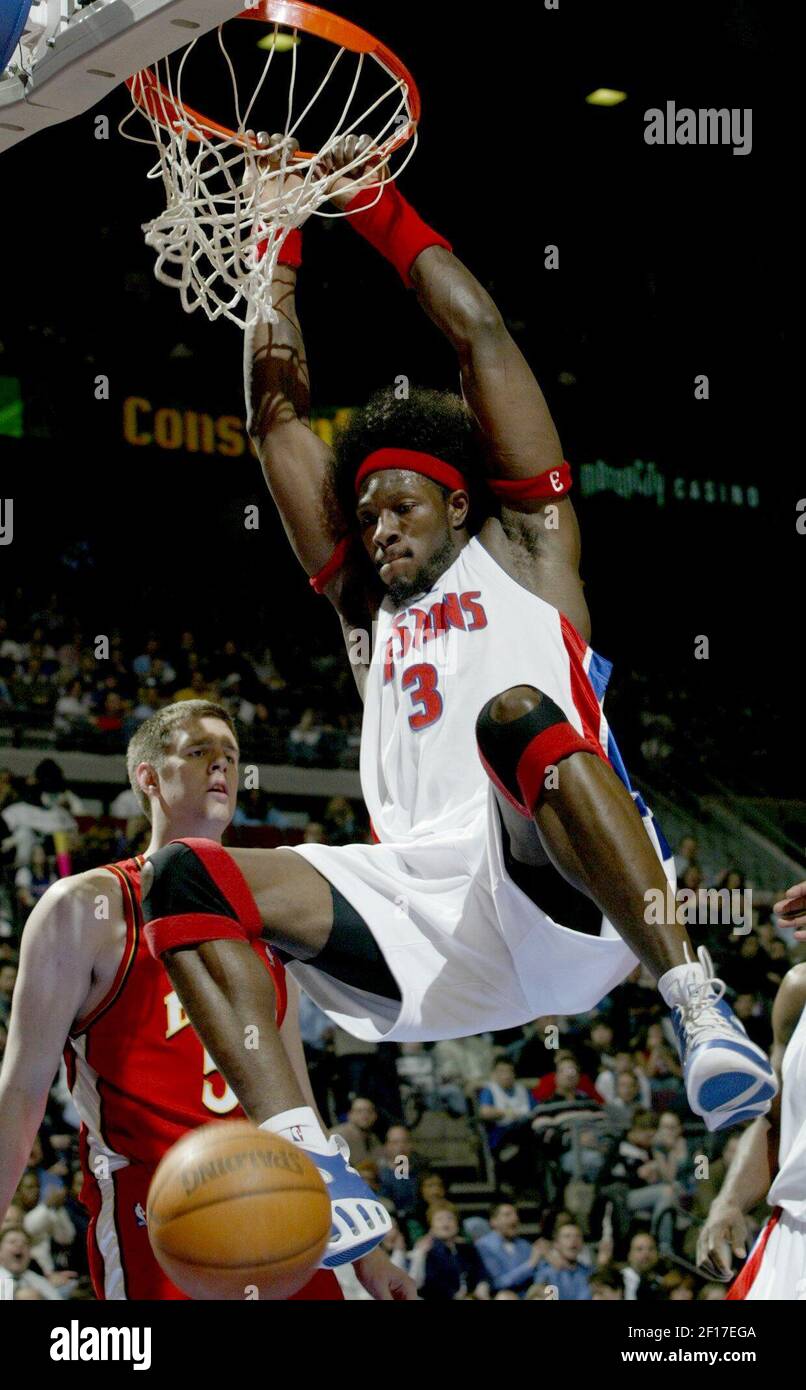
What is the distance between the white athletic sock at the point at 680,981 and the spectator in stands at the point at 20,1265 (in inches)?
164

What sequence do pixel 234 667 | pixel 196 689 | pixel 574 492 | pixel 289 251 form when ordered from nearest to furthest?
pixel 289 251 → pixel 196 689 → pixel 234 667 → pixel 574 492

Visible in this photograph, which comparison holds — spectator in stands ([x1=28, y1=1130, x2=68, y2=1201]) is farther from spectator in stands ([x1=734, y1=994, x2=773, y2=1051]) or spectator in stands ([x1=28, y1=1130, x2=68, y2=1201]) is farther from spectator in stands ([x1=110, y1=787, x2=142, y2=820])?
spectator in stands ([x1=734, y1=994, x2=773, y2=1051])

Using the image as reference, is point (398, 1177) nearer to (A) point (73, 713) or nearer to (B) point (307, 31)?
(A) point (73, 713)

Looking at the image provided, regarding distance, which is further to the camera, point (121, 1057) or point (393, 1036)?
point (121, 1057)

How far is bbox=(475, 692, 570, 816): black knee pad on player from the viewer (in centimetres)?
293

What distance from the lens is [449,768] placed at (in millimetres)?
3434

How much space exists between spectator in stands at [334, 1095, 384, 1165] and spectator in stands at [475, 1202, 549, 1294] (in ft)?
2.27

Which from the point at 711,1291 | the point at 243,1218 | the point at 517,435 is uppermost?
the point at 517,435

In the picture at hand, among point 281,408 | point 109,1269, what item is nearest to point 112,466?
point 281,408

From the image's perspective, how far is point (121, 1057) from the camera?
11.8ft

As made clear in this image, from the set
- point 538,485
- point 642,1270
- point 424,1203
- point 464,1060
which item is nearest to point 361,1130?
point 424,1203

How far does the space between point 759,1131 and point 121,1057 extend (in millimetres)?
1491

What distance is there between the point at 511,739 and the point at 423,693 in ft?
1.94
